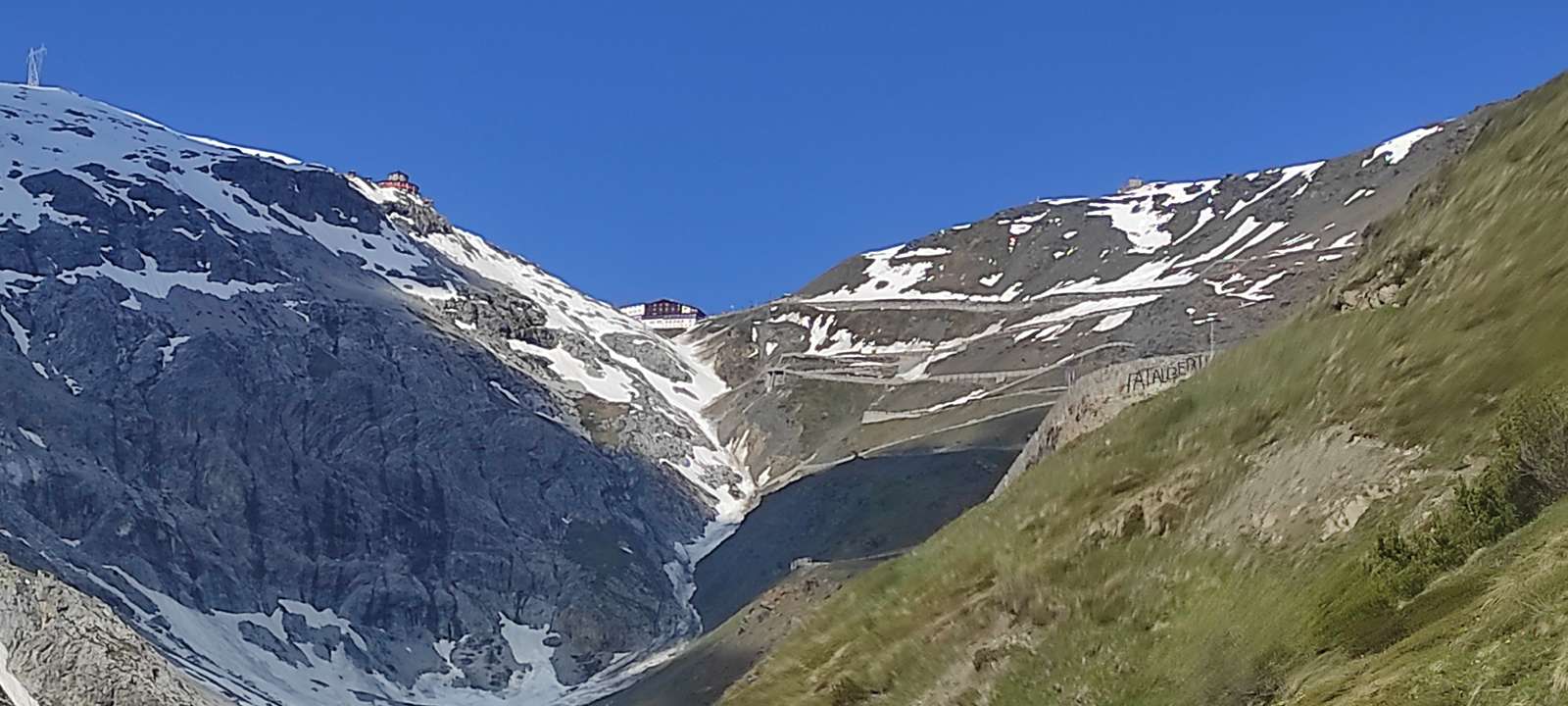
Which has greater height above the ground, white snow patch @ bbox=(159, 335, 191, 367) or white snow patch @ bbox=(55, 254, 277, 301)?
white snow patch @ bbox=(55, 254, 277, 301)

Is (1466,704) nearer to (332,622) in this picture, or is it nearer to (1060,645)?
(1060,645)

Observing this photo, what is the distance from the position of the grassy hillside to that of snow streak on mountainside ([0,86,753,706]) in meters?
98.2

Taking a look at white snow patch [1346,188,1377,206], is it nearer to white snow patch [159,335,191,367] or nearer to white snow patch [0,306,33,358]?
white snow patch [159,335,191,367]

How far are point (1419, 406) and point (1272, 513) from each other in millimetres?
1950

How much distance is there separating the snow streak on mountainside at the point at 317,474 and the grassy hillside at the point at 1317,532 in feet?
322

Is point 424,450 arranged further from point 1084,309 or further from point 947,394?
point 1084,309

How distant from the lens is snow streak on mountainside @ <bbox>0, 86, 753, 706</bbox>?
124500 millimetres

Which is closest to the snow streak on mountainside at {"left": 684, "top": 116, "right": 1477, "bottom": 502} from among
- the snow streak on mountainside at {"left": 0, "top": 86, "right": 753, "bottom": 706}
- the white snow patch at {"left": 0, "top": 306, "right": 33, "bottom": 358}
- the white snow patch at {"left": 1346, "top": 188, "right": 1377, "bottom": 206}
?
the white snow patch at {"left": 1346, "top": 188, "right": 1377, "bottom": 206}

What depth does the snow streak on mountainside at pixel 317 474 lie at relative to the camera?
124 m

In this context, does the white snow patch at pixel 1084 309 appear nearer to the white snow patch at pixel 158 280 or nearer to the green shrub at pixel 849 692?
the white snow patch at pixel 158 280

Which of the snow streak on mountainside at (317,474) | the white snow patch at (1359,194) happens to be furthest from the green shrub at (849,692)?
the white snow patch at (1359,194)

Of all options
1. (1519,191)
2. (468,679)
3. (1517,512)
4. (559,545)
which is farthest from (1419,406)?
(559,545)

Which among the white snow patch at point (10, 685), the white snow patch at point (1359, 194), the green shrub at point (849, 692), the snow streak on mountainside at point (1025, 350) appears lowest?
the white snow patch at point (10, 685)

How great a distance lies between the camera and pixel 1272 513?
51.3 feet
